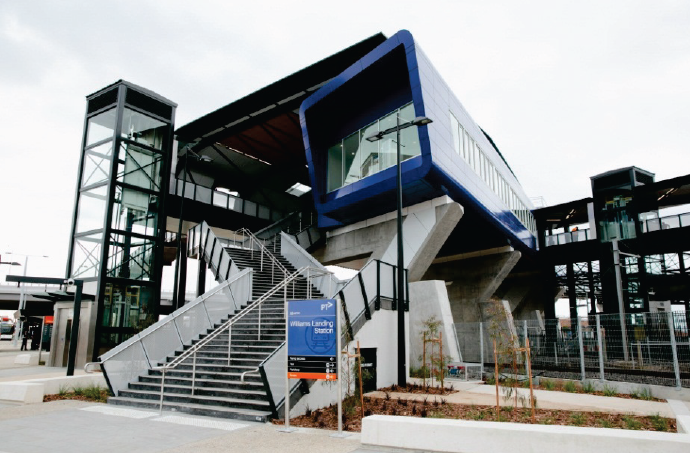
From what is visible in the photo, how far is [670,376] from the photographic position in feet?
48.0

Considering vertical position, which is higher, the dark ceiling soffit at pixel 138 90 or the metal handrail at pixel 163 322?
the dark ceiling soffit at pixel 138 90

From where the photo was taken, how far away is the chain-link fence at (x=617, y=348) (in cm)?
1467

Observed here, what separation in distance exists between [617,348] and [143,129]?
26.7 m

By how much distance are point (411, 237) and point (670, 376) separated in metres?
12.4

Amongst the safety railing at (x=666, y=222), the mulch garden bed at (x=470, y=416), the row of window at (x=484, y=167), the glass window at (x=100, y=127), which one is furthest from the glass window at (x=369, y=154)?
the safety railing at (x=666, y=222)

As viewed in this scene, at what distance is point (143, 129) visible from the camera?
29203mm

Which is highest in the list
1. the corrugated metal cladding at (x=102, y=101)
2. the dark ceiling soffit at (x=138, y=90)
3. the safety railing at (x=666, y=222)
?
the dark ceiling soffit at (x=138, y=90)

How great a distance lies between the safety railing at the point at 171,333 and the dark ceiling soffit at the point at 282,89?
14603 mm

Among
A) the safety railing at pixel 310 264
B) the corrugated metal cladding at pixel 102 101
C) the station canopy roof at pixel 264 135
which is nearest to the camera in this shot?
the safety railing at pixel 310 264

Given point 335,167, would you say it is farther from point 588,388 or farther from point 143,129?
point 588,388

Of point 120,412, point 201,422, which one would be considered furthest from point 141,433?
point 120,412

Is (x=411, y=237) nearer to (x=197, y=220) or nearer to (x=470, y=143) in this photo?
(x=470, y=143)

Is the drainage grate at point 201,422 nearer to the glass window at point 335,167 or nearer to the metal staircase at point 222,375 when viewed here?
the metal staircase at point 222,375

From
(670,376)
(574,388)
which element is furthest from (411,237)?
(670,376)
